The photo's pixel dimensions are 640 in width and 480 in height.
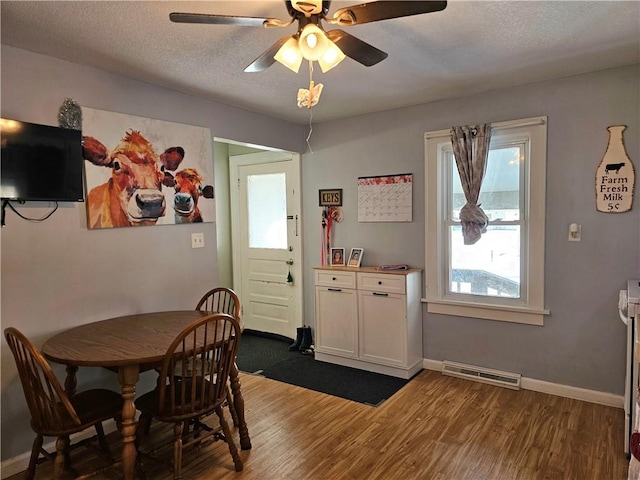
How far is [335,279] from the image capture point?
3.93 meters

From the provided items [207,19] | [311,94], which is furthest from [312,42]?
[207,19]

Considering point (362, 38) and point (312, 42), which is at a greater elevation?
point (362, 38)

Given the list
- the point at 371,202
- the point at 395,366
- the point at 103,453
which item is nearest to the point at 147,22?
the point at 103,453

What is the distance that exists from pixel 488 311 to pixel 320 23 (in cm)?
261

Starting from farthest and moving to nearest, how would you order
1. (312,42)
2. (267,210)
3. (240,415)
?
(267,210)
(240,415)
(312,42)

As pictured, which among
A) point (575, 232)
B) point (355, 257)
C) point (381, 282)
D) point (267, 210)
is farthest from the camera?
point (267, 210)

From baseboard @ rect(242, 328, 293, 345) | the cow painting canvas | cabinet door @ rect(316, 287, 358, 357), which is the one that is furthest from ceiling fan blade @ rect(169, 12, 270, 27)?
baseboard @ rect(242, 328, 293, 345)

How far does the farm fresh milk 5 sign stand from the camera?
113 inches

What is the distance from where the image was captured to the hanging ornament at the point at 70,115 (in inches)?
100

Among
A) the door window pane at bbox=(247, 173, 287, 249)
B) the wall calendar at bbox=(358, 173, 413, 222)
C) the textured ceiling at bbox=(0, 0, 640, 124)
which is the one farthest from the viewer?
the door window pane at bbox=(247, 173, 287, 249)

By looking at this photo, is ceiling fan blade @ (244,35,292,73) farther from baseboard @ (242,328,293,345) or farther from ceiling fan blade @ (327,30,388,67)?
baseboard @ (242,328,293,345)

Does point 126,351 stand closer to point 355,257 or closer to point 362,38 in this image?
point 362,38

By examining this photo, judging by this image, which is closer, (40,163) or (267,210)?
(40,163)

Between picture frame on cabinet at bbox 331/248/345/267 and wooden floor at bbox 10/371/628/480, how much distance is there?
1.31 m
